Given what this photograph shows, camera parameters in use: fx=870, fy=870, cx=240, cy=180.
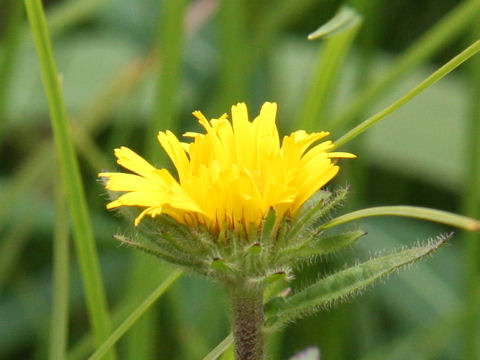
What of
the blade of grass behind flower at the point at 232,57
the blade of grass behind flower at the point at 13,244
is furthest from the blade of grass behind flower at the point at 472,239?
the blade of grass behind flower at the point at 13,244

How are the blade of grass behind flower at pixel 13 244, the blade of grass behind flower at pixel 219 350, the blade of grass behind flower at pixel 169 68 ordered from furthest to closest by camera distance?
the blade of grass behind flower at pixel 13 244 < the blade of grass behind flower at pixel 169 68 < the blade of grass behind flower at pixel 219 350

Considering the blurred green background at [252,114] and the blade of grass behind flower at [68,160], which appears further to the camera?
the blurred green background at [252,114]

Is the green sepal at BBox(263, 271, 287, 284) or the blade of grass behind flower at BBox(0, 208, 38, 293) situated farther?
the blade of grass behind flower at BBox(0, 208, 38, 293)

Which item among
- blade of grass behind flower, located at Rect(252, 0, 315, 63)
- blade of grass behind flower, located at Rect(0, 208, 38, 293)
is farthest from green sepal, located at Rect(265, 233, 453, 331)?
blade of grass behind flower, located at Rect(252, 0, 315, 63)

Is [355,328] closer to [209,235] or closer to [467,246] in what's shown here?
[467,246]

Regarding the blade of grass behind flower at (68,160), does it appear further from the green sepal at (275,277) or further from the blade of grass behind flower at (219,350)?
the green sepal at (275,277)

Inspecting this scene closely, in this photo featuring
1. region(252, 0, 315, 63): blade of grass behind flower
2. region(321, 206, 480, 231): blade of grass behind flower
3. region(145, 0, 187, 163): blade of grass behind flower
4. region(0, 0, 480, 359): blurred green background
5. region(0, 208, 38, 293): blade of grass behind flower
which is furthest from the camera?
region(252, 0, 315, 63): blade of grass behind flower

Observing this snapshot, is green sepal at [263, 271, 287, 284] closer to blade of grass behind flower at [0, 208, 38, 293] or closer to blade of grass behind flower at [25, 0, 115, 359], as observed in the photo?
blade of grass behind flower at [25, 0, 115, 359]

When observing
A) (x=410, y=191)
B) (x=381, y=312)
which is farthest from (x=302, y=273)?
(x=410, y=191)
